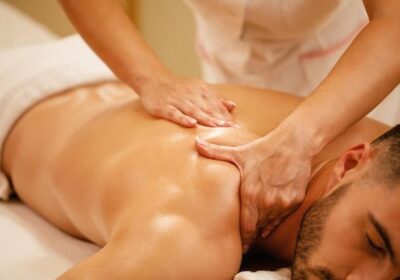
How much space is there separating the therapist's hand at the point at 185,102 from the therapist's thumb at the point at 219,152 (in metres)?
0.10

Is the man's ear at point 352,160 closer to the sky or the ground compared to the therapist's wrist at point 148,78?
closer to the ground

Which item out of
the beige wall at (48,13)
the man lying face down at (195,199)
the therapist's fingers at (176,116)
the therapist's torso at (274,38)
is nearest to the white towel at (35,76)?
the man lying face down at (195,199)

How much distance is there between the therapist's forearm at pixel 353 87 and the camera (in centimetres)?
109

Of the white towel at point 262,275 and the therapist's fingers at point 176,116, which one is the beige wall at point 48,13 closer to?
the therapist's fingers at point 176,116

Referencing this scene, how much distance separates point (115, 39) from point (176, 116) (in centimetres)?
28

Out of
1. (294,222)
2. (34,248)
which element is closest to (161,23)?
(34,248)

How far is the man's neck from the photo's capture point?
43.2 inches

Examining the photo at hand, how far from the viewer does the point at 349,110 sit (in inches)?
43.9

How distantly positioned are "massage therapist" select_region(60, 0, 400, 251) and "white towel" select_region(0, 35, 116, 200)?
28cm

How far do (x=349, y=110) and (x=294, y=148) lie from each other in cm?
16

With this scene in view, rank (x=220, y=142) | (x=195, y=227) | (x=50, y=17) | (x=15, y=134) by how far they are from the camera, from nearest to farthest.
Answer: (x=195, y=227) → (x=220, y=142) → (x=15, y=134) → (x=50, y=17)

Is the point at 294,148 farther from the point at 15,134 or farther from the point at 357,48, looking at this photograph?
the point at 15,134

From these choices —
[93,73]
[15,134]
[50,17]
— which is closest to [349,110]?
[93,73]

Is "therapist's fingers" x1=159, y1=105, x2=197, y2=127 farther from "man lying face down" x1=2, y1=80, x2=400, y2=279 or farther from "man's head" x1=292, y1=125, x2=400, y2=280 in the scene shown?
"man's head" x1=292, y1=125, x2=400, y2=280
